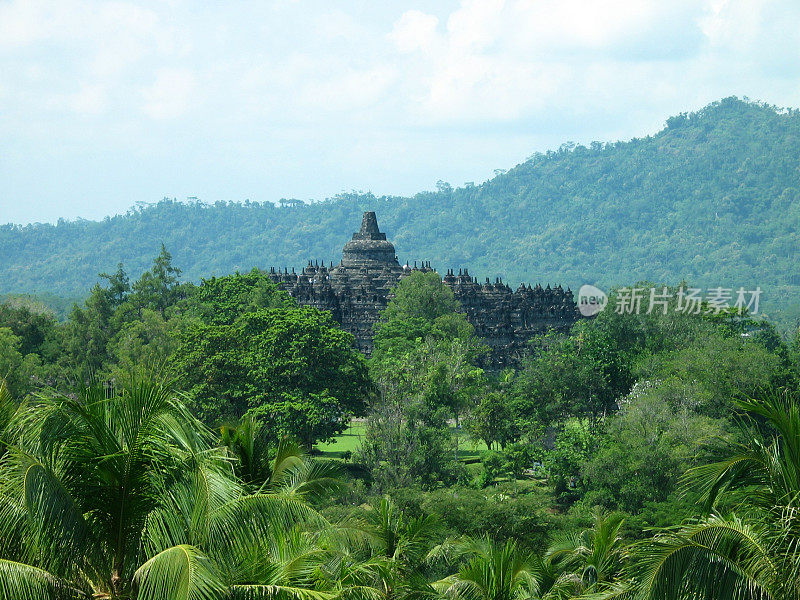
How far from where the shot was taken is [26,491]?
10.9 m

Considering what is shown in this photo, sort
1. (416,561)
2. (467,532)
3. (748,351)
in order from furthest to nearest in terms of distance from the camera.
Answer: (748,351) → (467,532) → (416,561)

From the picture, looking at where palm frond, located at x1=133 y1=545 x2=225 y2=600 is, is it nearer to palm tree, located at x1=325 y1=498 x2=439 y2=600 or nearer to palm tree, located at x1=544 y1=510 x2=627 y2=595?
palm tree, located at x1=325 y1=498 x2=439 y2=600

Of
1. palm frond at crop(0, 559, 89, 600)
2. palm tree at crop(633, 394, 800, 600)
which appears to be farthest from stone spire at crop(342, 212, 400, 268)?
palm frond at crop(0, 559, 89, 600)

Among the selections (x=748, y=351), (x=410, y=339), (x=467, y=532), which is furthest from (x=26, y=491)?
(x=410, y=339)

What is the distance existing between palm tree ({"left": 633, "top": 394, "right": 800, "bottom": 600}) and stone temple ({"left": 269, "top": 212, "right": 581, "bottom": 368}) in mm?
58320

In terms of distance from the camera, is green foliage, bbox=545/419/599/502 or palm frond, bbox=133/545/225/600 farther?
green foliage, bbox=545/419/599/502

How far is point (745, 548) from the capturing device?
1127 centimetres

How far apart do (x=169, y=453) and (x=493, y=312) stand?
6836 cm

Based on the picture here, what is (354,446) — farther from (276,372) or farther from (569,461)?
(569,461)

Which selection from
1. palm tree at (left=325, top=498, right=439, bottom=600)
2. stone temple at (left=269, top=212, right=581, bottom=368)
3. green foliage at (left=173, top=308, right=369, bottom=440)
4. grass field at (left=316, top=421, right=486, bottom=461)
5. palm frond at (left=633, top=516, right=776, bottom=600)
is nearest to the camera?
palm frond at (left=633, top=516, right=776, bottom=600)

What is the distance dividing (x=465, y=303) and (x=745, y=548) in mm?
70273

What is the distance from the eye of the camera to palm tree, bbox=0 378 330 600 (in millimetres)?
11352

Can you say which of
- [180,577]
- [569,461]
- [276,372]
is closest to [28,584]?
[180,577]

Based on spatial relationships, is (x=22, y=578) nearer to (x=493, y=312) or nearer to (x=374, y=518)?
(x=374, y=518)
